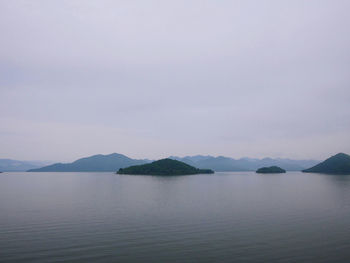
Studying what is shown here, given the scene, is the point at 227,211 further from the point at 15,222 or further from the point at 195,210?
the point at 15,222

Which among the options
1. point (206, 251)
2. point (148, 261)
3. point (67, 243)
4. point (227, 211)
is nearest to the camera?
point (148, 261)

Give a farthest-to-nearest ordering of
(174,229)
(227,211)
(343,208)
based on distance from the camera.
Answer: (343,208), (227,211), (174,229)

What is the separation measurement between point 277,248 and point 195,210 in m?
33.3

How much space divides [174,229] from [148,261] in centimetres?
1646

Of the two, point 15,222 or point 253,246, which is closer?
point 253,246

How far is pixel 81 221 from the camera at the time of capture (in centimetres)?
5378

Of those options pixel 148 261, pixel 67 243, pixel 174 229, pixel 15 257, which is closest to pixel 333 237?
pixel 174 229

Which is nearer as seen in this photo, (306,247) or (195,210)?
(306,247)

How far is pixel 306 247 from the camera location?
36.2m

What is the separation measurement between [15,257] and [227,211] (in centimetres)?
5040

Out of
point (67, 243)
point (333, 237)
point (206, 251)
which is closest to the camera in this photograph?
point (206, 251)

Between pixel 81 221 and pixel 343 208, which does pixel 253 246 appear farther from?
pixel 343 208

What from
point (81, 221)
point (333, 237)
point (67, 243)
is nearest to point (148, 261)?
point (67, 243)

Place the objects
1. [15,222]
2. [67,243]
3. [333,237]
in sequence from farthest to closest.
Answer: [15,222] → [333,237] → [67,243]
